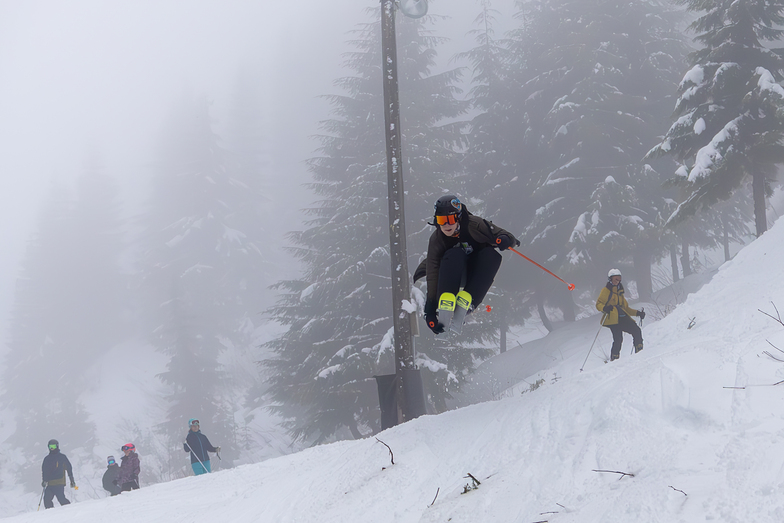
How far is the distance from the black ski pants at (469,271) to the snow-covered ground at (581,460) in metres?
1.30

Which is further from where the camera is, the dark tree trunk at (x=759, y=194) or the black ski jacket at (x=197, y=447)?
the dark tree trunk at (x=759, y=194)

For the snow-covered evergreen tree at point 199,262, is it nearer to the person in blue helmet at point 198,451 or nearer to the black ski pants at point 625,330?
the person in blue helmet at point 198,451

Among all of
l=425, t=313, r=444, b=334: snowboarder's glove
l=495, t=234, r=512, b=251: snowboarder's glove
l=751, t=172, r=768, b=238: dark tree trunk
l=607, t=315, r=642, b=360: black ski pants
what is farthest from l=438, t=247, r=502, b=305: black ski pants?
l=751, t=172, r=768, b=238: dark tree trunk

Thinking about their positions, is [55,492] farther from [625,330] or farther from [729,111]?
[729,111]

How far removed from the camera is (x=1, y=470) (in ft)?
114

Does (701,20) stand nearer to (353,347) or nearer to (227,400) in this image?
(353,347)

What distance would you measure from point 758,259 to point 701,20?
28.8ft

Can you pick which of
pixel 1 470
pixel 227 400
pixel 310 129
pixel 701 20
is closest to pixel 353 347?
pixel 701 20

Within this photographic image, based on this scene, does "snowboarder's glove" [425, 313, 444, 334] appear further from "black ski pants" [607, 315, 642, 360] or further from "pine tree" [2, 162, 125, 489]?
"pine tree" [2, 162, 125, 489]

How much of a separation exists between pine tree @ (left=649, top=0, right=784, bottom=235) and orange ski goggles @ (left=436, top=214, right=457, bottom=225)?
1086 centimetres

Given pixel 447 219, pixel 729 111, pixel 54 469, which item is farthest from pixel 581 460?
pixel 729 111

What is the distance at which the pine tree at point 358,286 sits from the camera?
1507 cm

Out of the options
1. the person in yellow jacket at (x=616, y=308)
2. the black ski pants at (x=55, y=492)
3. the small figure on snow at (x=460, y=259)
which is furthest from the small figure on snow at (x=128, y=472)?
the person in yellow jacket at (x=616, y=308)

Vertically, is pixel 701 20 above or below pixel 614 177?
above
